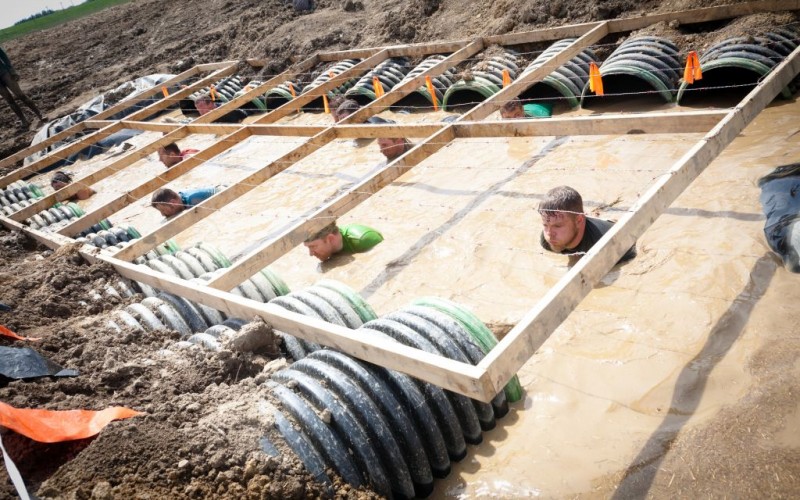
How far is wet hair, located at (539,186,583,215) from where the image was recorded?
177 inches

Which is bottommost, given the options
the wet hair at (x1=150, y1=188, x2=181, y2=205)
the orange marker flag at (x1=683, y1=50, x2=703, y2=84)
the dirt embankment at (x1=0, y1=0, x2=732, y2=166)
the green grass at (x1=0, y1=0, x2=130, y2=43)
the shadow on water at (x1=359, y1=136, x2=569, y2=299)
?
the shadow on water at (x1=359, y1=136, x2=569, y2=299)

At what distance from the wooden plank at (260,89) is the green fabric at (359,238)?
5057 millimetres

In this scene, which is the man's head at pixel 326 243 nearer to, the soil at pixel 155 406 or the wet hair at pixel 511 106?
the soil at pixel 155 406

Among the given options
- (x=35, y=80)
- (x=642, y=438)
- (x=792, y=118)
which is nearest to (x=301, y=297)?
(x=642, y=438)

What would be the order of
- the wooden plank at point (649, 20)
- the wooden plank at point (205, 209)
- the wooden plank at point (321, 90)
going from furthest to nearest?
the wooden plank at point (321, 90)
the wooden plank at point (649, 20)
the wooden plank at point (205, 209)

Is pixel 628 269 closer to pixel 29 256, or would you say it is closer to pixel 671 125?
pixel 671 125

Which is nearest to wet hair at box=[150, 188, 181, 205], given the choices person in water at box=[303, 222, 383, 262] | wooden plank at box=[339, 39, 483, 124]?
wooden plank at box=[339, 39, 483, 124]

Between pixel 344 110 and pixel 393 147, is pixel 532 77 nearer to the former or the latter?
pixel 393 147

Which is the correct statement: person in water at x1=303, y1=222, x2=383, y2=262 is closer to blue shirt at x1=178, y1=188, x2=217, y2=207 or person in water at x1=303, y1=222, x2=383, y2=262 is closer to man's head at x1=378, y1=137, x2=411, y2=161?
man's head at x1=378, y1=137, x2=411, y2=161

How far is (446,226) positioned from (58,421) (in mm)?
4307

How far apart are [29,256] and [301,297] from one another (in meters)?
4.42

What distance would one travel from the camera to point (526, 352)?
2500 mm

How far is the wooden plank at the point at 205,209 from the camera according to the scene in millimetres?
5219

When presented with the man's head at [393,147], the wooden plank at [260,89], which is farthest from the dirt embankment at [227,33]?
the man's head at [393,147]
